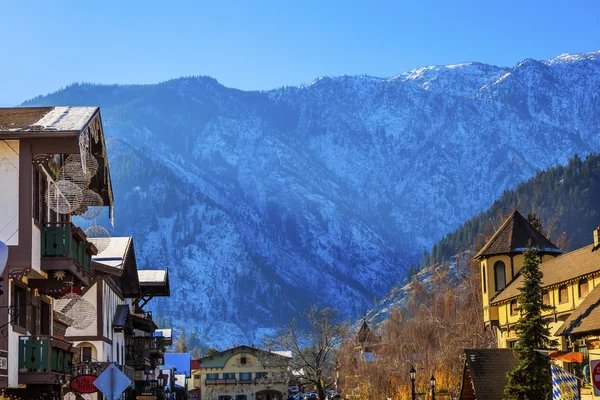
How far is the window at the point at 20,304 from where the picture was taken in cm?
3003

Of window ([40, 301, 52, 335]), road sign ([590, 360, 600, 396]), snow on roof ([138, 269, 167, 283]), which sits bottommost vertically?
road sign ([590, 360, 600, 396])

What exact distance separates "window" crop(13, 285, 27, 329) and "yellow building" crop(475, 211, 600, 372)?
2381 centimetres

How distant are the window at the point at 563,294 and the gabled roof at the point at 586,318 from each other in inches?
160

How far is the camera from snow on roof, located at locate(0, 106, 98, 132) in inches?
1109

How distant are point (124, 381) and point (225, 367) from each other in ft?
501

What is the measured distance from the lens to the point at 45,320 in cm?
3500

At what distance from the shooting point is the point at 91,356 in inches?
2261

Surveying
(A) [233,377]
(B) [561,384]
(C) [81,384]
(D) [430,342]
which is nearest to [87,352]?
(C) [81,384]

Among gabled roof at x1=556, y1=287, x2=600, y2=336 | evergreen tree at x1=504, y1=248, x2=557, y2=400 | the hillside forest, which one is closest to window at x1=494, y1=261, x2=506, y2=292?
the hillside forest

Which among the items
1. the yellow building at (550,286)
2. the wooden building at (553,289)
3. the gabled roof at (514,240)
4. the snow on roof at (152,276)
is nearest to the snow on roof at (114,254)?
the snow on roof at (152,276)

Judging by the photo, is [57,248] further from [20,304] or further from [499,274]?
[499,274]

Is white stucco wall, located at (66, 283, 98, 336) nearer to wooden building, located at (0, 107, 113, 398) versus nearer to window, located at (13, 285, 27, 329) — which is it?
wooden building, located at (0, 107, 113, 398)

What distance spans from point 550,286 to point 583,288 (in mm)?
4185

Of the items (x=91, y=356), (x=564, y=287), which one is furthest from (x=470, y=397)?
(x=91, y=356)
